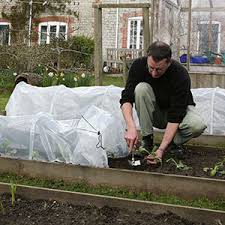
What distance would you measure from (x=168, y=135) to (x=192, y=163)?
49 centimetres

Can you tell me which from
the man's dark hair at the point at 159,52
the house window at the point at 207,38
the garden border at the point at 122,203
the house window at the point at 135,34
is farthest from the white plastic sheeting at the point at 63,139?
the house window at the point at 135,34

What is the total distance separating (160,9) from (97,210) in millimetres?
4952

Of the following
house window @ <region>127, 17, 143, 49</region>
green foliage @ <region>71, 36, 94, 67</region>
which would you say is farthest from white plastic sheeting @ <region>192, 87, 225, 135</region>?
house window @ <region>127, 17, 143, 49</region>

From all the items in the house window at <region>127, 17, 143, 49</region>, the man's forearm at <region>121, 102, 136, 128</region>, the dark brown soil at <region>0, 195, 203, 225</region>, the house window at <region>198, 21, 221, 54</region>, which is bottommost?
the dark brown soil at <region>0, 195, 203, 225</region>

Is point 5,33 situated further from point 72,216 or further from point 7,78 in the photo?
point 72,216

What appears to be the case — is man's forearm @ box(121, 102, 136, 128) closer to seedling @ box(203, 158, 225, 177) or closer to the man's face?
the man's face

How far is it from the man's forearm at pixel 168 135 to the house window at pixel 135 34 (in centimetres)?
1437

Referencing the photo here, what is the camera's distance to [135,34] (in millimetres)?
17969

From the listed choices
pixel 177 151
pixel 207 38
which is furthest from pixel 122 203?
pixel 207 38

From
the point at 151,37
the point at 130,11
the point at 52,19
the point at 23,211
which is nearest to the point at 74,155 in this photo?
the point at 23,211

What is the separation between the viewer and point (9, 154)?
3.80 meters

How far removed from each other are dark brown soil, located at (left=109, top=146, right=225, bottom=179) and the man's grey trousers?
0.20 m

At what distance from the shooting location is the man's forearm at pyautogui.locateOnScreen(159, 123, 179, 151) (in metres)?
3.46

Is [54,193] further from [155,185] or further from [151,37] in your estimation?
[151,37]
